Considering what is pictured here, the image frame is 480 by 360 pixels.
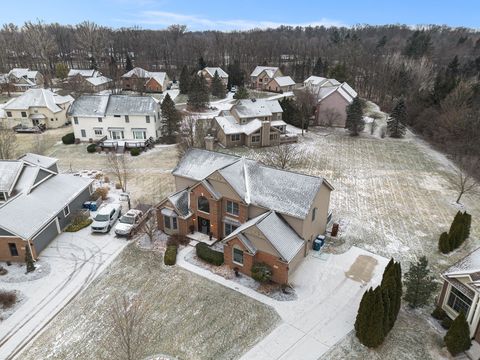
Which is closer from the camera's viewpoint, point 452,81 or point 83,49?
point 452,81

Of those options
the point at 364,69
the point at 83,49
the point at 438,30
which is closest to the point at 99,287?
the point at 364,69

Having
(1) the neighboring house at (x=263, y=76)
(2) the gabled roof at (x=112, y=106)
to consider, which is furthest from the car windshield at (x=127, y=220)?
(1) the neighboring house at (x=263, y=76)

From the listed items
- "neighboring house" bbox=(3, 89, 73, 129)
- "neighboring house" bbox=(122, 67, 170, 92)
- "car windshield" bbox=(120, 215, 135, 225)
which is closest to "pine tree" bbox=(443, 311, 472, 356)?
"car windshield" bbox=(120, 215, 135, 225)

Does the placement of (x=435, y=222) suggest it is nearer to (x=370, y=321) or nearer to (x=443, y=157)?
(x=370, y=321)

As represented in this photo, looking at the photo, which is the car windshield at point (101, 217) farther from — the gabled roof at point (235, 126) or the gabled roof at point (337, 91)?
the gabled roof at point (337, 91)

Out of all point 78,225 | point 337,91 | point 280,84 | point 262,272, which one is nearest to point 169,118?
point 78,225

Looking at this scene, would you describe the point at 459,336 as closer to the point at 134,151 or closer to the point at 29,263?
the point at 29,263
